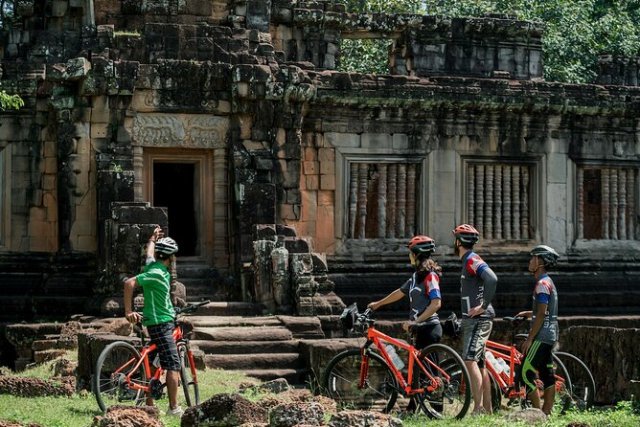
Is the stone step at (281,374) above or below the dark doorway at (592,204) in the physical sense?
below

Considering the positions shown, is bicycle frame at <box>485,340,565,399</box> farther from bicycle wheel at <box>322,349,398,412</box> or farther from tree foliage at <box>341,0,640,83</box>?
tree foliage at <box>341,0,640,83</box>

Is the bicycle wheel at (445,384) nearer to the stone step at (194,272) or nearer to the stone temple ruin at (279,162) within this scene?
the stone temple ruin at (279,162)

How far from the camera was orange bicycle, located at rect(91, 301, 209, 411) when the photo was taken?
41.3ft

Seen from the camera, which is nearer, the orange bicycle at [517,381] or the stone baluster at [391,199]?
the orange bicycle at [517,381]

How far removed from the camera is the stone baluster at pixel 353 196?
21.5 meters

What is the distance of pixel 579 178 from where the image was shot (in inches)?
904

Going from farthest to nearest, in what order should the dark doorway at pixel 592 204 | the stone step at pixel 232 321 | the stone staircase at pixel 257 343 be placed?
the dark doorway at pixel 592 204 < the stone step at pixel 232 321 < the stone staircase at pixel 257 343

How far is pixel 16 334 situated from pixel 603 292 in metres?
9.97

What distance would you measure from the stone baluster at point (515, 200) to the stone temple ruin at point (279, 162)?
24 millimetres

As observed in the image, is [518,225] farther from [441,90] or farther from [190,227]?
[190,227]

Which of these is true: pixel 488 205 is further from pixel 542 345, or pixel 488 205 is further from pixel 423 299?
pixel 542 345

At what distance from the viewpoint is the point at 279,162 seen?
20.5 meters

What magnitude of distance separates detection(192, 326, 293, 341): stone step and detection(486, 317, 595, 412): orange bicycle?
151 inches

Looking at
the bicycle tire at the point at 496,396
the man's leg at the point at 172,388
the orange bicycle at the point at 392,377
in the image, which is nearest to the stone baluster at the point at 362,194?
the orange bicycle at the point at 392,377
